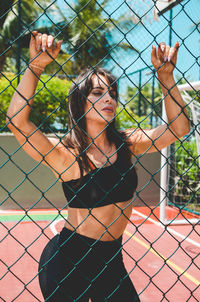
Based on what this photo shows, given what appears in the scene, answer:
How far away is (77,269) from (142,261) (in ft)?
7.62

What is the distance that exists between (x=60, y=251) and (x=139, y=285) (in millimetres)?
1792

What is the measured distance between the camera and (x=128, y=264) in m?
3.44

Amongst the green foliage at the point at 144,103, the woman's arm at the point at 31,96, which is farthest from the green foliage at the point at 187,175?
the woman's arm at the point at 31,96

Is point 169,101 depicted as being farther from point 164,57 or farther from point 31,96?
point 31,96

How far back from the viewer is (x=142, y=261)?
3.53 meters

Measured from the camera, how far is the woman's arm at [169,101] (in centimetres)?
138

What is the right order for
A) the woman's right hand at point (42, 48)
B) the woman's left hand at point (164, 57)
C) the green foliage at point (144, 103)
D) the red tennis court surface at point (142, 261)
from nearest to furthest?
the woman's right hand at point (42, 48)
the woman's left hand at point (164, 57)
the green foliage at point (144, 103)
the red tennis court surface at point (142, 261)

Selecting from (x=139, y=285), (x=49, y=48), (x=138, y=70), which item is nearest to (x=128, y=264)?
(x=139, y=285)

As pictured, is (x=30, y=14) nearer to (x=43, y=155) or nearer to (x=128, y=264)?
(x=128, y=264)

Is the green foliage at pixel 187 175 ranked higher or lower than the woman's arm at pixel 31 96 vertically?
lower

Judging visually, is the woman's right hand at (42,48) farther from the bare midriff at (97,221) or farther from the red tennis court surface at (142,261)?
the red tennis court surface at (142,261)

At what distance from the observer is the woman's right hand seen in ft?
3.71

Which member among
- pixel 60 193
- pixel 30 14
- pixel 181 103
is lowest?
pixel 60 193

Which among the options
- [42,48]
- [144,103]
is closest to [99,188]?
[42,48]
